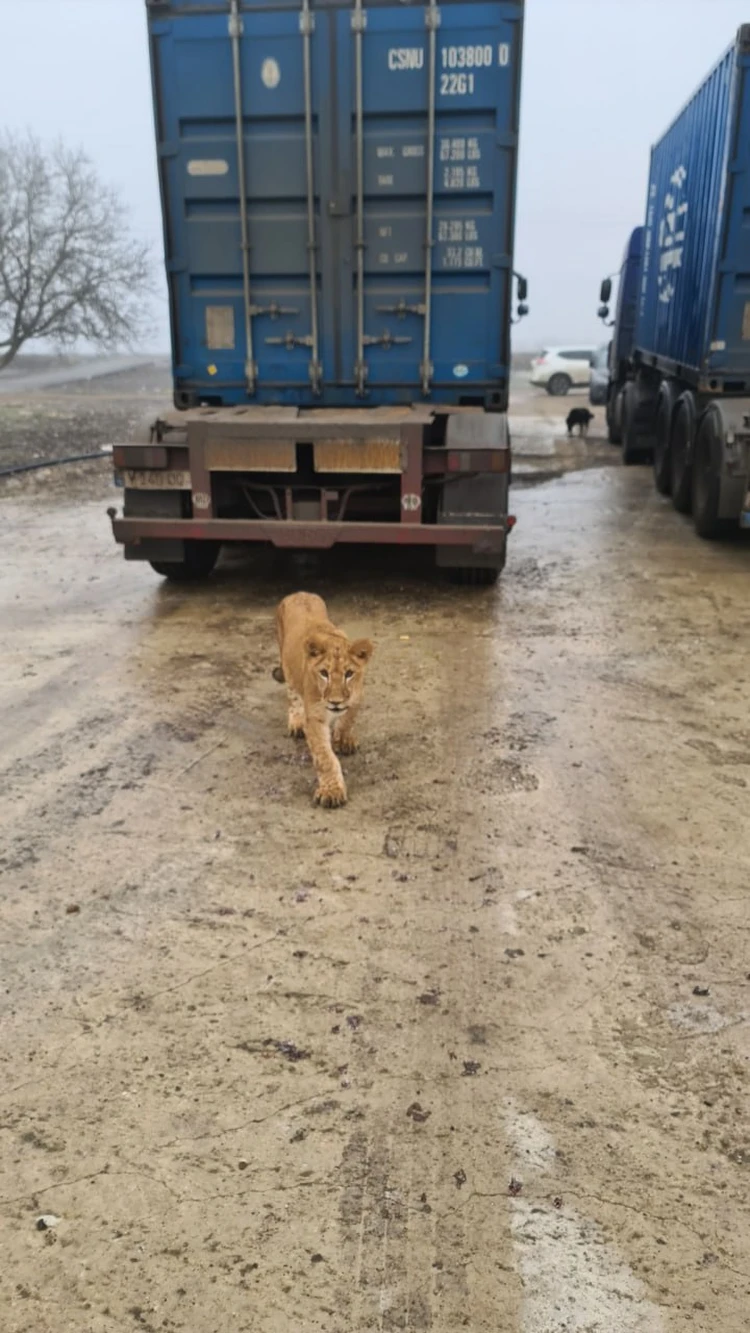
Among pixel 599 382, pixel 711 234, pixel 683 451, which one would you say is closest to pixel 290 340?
pixel 711 234

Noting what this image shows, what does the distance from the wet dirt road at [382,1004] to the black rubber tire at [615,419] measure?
35.4ft

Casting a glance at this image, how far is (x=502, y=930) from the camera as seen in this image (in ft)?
10.4

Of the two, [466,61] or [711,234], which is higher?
[466,61]

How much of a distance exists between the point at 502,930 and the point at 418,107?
18.5 feet

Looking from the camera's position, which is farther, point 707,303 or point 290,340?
point 707,303

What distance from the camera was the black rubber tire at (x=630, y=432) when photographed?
1368 cm

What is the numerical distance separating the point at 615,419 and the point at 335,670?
44.3 ft

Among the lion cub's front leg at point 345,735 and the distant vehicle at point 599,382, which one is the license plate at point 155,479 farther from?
the distant vehicle at point 599,382

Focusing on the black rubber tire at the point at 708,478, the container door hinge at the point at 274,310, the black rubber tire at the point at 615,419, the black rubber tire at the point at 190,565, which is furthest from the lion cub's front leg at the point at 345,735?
the black rubber tire at the point at 615,419

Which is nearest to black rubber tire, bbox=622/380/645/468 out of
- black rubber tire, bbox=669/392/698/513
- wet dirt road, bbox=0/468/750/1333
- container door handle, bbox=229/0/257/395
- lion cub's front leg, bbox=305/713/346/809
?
black rubber tire, bbox=669/392/698/513

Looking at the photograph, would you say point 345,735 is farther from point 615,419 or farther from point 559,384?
point 559,384

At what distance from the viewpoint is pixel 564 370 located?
2959cm

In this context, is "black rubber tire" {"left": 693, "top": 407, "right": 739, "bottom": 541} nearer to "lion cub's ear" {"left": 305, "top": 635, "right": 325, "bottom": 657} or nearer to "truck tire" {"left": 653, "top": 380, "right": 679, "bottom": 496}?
"truck tire" {"left": 653, "top": 380, "right": 679, "bottom": 496}

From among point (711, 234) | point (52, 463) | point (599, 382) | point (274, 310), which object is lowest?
point (52, 463)
